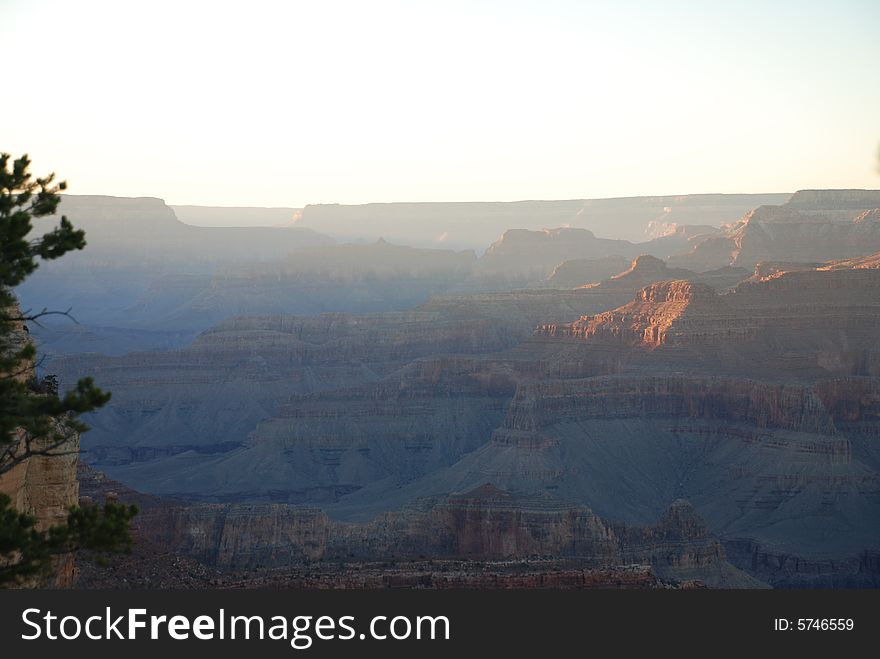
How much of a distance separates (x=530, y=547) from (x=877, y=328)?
5814cm

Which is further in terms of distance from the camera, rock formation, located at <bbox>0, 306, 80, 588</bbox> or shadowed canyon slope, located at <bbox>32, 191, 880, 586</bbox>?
shadowed canyon slope, located at <bbox>32, 191, 880, 586</bbox>

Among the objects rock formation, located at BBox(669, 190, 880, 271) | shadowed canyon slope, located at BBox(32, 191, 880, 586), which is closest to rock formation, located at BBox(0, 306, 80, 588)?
shadowed canyon slope, located at BBox(32, 191, 880, 586)

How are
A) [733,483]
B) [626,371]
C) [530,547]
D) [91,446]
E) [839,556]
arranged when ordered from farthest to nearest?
[91,446], [626,371], [733,483], [839,556], [530,547]

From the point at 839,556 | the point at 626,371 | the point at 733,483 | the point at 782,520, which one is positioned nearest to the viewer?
the point at 839,556

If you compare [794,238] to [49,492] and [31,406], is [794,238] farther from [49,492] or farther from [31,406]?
[31,406]

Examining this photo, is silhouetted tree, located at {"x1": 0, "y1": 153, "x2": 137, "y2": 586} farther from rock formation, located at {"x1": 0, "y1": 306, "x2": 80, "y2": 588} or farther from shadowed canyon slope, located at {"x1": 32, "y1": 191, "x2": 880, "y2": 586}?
shadowed canyon slope, located at {"x1": 32, "y1": 191, "x2": 880, "y2": 586}

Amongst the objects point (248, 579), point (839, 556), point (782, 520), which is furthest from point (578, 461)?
point (248, 579)

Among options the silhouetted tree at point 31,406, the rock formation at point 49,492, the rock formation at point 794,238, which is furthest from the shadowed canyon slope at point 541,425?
the silhouetted tree at point 31,406

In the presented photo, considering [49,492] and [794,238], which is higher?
[794,238]

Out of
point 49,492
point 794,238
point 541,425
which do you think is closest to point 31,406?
point 49,492

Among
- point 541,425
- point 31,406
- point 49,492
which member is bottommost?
point 541,425

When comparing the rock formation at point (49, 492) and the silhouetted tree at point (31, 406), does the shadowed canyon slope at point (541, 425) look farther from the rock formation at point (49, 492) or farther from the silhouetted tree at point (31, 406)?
the silhouetted tree at point (31, 406)

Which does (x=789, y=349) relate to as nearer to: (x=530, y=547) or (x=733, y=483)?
A: (x=733, y=483)

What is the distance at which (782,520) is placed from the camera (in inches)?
3735
